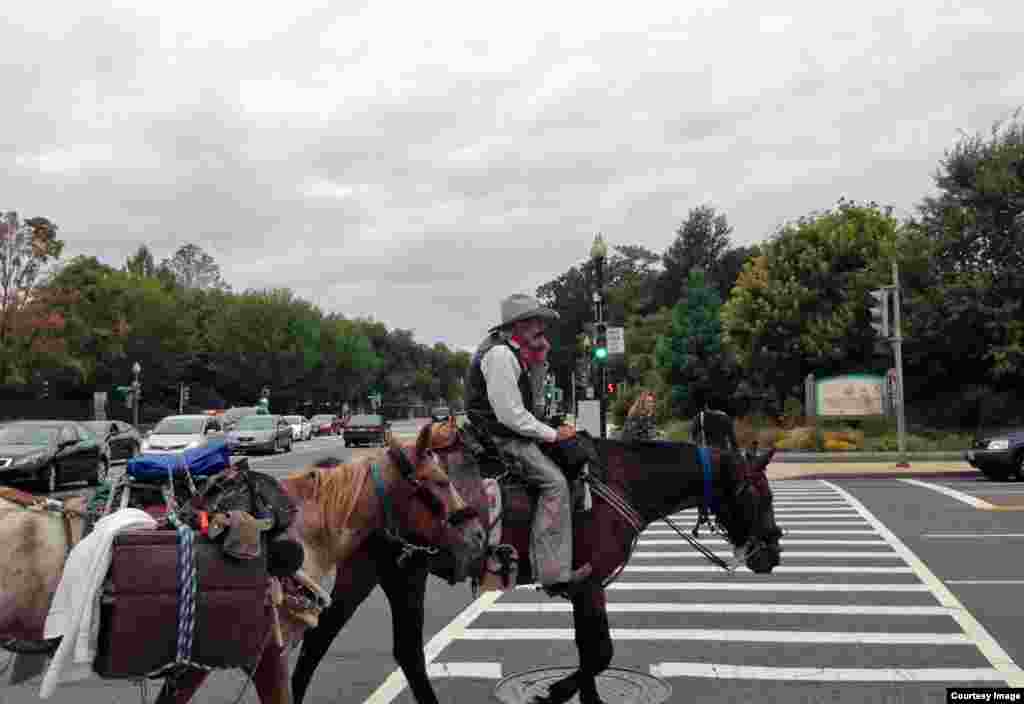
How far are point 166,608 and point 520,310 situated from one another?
284 cm

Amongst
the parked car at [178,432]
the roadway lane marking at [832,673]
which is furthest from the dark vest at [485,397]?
the parked car at [178,432]

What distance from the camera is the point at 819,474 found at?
74.0 ft

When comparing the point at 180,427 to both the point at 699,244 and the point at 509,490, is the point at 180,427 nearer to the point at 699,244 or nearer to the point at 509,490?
the point at 509,490

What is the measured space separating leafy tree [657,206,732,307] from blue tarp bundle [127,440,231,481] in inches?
2839

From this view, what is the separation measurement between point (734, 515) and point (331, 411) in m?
88.5

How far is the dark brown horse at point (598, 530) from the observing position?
5184mm

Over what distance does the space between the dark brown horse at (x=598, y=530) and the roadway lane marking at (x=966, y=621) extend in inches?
67.4

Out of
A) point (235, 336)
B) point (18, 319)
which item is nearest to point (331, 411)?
point (235, 336)

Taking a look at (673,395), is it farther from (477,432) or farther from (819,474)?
(477,432)

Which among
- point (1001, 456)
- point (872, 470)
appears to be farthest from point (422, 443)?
point (872, 470)

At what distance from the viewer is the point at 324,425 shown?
199 feet

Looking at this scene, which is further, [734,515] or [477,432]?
[734,515]

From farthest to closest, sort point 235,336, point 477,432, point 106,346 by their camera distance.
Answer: point 235,336 < point 106,346 < point 477,432

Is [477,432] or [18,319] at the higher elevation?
[18,319]
